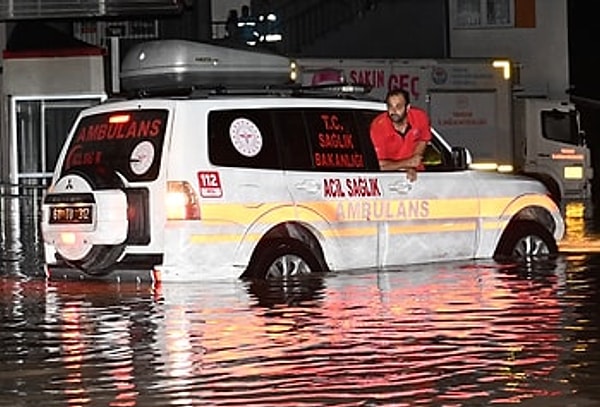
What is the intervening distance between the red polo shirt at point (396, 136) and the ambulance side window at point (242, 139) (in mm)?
1195

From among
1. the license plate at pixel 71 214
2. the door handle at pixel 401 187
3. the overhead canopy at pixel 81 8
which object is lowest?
the license plate at pixel 71 214

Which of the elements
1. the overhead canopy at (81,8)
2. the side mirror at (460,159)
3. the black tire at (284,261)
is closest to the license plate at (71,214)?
the black tire at (284,261)

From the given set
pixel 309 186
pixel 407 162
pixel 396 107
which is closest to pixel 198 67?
pixel 396 107

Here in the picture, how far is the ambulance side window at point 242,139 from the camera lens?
1252cm

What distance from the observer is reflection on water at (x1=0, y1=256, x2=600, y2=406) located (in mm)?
8234

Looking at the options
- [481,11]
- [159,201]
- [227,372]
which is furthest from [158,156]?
[481,11]

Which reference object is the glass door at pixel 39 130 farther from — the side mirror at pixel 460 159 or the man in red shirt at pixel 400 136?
the side mirror at pixel 460 159

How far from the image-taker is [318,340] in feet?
32.7

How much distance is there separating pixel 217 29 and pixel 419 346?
108ft

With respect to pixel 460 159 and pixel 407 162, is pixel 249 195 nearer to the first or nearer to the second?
pixel 407 162

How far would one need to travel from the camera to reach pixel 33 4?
111ft

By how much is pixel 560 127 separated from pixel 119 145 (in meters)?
22.1

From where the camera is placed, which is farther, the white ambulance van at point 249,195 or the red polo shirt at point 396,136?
the red polo shirt at point 396,136

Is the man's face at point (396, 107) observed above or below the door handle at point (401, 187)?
above
